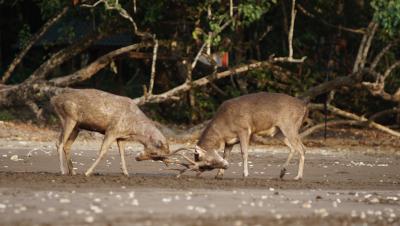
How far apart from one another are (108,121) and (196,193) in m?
3.22

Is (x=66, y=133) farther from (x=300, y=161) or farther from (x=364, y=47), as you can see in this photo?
(x=364, y=47)

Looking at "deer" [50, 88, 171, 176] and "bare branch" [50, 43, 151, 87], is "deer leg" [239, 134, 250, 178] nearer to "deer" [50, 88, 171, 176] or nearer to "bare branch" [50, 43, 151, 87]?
"deer" [50, 88, 171, 176]

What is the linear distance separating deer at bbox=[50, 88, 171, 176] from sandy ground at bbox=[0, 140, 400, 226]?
1.48 ft

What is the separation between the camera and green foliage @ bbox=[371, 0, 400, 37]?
20.4 m

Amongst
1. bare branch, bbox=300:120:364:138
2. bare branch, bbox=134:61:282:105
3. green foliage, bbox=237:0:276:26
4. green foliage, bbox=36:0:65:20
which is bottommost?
bare branch, bbox=300:120:364:138

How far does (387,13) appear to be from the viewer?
20.6 m

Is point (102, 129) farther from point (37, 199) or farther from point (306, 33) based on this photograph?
point (306, 33)

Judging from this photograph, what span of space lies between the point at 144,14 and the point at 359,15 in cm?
577

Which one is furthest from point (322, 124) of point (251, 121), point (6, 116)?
point (6, 116)

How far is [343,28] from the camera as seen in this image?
25203 mm

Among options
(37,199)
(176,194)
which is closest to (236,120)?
(176,194)

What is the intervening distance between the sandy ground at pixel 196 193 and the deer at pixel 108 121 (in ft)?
1.48

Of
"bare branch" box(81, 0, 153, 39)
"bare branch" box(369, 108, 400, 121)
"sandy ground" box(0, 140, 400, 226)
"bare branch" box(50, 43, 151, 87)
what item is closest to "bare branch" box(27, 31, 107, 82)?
"bare branch" box(50, 43, 151, 87)

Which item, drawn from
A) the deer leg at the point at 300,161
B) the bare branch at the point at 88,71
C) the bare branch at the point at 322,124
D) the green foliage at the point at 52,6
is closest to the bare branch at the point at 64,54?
the bare branch at the point at 88,71
